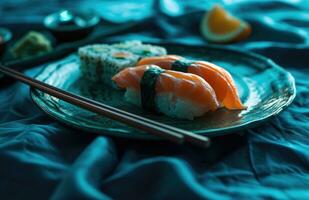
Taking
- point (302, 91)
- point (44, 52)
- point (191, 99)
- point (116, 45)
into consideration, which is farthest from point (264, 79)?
point (44, 52)

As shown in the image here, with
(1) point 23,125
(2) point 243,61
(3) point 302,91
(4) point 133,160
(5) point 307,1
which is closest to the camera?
(4) point 133,160

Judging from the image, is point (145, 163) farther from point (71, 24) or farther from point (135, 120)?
point (71, 24)

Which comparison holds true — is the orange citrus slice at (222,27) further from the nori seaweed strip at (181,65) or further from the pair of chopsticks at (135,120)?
the pair of chopsticks at (135,120)

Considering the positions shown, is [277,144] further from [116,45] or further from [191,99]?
[116,45]

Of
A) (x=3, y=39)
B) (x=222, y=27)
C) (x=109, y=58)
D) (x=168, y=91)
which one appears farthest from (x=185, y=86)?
(x=3, y=39)

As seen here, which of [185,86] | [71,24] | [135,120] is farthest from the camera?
[71,24]

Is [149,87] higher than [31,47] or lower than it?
higher
